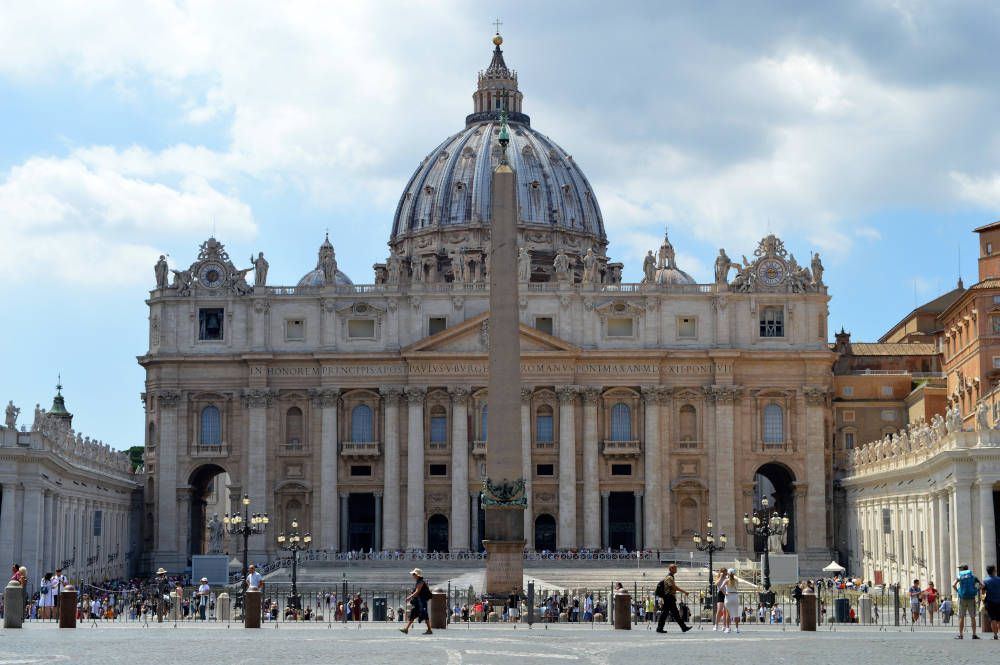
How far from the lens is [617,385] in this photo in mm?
96188

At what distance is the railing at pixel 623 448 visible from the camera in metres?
95.5

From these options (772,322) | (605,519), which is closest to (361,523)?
(605,519)

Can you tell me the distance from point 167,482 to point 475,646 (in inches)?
2552

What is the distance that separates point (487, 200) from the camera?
127000 millimetres

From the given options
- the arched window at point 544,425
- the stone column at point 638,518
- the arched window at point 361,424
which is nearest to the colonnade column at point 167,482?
the arched window at point 361,424

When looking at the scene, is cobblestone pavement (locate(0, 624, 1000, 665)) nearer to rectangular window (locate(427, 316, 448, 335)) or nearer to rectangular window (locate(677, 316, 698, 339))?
rectangular window (locate(677, 316, 698, 339))

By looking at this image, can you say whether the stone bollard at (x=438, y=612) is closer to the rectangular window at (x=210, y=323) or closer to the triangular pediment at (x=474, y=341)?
the triangular pediment at (x=474, y=341)

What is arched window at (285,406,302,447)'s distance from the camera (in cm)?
9750

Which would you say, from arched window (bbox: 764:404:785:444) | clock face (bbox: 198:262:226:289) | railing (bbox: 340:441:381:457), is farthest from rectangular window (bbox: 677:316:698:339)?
clock face (bbox: 198:262:226:289)

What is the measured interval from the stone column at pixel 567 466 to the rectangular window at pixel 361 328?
10686mm

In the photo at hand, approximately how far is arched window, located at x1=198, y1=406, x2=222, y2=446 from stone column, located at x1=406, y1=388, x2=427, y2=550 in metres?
10.5

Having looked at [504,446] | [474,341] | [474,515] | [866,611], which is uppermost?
[474,341]

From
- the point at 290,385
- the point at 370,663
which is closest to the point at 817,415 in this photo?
the point at 290,385

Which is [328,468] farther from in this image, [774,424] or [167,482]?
[774,424]
